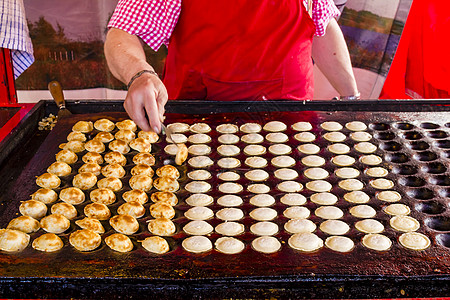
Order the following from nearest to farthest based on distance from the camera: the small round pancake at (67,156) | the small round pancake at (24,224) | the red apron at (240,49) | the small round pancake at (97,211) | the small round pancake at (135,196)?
1. the small round pancake at (24,224)
2. the small round pancake at (97,211)
3. the small round pancake at (135,196)
4. the small round pancake at (67,156)
5. the red apron at (240,49)

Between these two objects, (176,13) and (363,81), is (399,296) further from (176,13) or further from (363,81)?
(363,81)

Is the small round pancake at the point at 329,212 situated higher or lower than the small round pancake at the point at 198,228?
higher

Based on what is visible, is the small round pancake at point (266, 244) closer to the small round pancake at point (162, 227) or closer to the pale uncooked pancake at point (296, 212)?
the pale uncooked pancake at point (296, 212)

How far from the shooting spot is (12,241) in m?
1.45

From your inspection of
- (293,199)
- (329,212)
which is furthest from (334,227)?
(293,199)

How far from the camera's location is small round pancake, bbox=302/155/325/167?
202 cm

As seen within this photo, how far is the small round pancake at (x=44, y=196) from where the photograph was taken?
1718mm

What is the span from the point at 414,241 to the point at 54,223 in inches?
47.0

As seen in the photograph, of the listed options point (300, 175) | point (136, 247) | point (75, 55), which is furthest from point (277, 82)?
point (75, 55)

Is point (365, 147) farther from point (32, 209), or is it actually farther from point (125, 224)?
point (32, 209)

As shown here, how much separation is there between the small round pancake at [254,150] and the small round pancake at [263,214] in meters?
0.43

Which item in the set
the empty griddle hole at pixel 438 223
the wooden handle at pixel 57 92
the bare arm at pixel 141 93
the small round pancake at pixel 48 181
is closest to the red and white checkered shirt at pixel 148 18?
the bare arm at pixel 141 93

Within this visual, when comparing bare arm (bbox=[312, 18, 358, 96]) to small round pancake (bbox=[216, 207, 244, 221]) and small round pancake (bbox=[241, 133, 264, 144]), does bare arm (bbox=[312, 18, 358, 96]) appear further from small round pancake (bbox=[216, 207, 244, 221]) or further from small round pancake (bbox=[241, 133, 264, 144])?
small round pancake (bbox=[216, 207, 244, 221])

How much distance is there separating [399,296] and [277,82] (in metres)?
1.44
